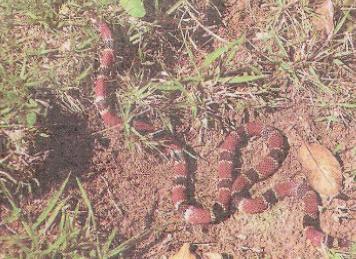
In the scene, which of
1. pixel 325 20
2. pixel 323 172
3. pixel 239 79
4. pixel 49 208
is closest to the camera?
pixel 49 208

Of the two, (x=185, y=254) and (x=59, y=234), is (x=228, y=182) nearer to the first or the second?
(x=185, y=254)

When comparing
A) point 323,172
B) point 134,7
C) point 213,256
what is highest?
point 134,7

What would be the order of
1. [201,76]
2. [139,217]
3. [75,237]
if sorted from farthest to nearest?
1. [201,76]
2. [139,217]
3. [75,237]

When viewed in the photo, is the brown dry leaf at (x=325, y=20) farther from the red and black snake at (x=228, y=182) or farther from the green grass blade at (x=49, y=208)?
the green grass blade at (x=49, y=208)

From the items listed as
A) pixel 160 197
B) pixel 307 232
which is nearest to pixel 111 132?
pixel 160 197

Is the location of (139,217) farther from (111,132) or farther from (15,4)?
(15,4)

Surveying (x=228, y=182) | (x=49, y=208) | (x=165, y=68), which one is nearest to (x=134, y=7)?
(x=165, y=68)

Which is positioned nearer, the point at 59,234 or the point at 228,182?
the point at 59,234
